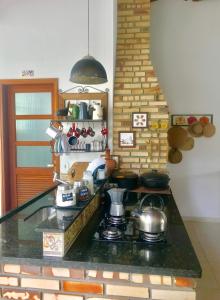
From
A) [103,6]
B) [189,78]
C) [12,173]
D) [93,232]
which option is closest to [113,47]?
[103,6]

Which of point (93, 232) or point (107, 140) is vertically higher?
point (107, 140)

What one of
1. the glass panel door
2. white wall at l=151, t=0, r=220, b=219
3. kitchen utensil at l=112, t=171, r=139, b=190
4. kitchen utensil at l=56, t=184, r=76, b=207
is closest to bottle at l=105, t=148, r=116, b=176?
kitchen utensil at l=112, t=171, r=139, b=190

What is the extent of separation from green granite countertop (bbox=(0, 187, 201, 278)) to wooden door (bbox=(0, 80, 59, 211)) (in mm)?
2352

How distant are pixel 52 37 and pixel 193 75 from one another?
224cm

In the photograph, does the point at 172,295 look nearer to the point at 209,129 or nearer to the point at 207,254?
the point at 207,254

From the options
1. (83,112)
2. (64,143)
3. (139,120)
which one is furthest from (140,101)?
(64,143)

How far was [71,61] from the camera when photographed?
373 centimetres

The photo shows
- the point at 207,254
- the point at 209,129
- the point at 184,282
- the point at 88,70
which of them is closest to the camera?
the point at 184,282

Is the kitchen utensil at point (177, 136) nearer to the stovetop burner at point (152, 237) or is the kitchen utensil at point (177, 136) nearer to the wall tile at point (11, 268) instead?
the stovetop burner at point (152, 237)

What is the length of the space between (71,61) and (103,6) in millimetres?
795

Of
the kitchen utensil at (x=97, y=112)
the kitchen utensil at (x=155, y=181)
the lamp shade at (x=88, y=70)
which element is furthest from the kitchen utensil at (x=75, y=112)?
the kitchen utensil at (x=155, y=181)

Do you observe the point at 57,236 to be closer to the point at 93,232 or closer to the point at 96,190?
the point at 93,232

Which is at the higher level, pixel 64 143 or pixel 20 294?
pixel 64 143

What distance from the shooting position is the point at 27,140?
4082mm
